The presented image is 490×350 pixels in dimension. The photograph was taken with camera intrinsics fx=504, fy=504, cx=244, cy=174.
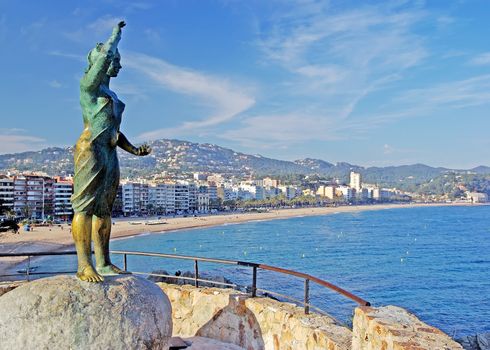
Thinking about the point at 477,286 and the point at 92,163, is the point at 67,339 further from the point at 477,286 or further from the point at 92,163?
the point at 477,286

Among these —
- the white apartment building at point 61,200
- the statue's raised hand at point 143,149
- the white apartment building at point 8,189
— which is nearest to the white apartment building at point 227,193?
the white apartment building at point 61,200

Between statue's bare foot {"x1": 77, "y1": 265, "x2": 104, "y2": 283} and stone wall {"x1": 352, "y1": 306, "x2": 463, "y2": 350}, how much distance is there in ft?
8.78

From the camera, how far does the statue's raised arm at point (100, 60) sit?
5.55m

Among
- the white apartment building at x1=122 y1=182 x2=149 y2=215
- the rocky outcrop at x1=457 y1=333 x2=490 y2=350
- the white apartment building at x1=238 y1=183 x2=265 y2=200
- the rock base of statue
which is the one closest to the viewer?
the rock base of statue

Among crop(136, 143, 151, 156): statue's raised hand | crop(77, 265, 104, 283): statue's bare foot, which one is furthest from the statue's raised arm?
crop(77, 265, 104, 283): statue's bare foot

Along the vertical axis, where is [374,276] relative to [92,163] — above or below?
below

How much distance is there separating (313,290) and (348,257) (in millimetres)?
18785

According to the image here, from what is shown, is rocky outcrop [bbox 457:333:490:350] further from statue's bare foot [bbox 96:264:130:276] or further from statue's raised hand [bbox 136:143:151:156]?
statue's raised hand [bbox 136:143:151:156]

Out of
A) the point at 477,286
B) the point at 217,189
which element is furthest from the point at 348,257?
the point at 217,189

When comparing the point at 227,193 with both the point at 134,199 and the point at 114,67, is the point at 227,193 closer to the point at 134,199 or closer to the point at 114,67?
the point at 134,199

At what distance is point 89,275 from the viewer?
5238mm

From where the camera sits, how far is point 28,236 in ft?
197

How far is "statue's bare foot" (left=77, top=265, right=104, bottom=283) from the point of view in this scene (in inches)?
204

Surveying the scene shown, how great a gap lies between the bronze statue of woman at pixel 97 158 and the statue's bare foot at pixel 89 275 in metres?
0.04
